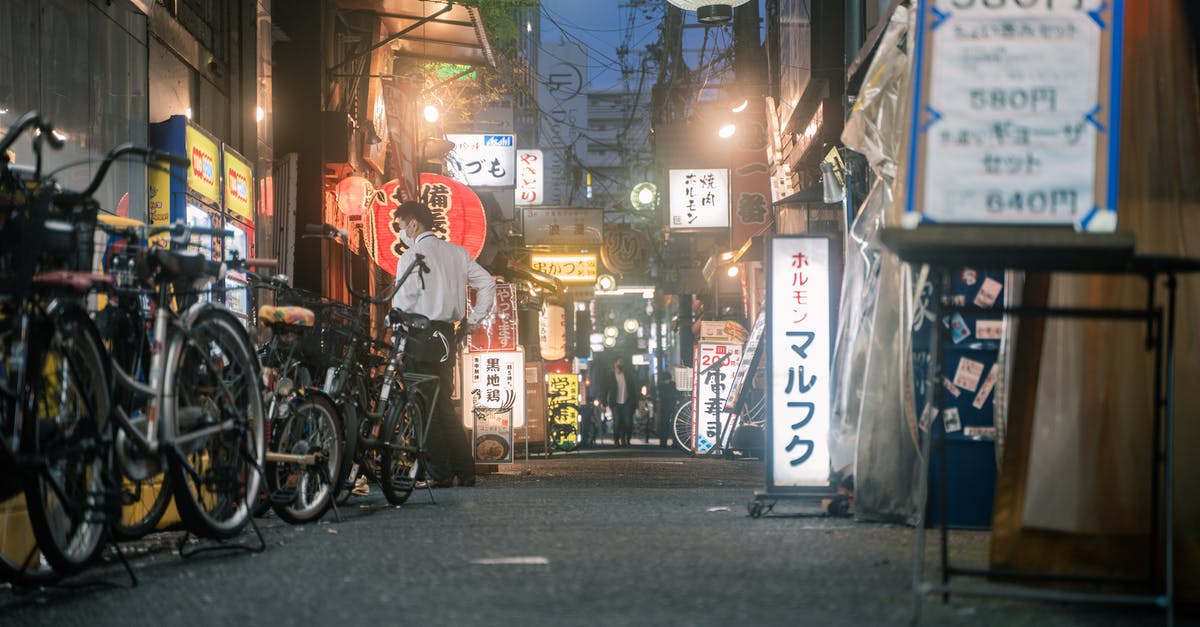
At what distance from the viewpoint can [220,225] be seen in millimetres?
11109

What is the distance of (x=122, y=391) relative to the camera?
516 centimetres

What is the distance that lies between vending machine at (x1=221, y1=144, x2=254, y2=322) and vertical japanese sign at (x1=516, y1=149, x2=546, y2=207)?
68.3 ft

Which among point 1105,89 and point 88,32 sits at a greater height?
point 88,32

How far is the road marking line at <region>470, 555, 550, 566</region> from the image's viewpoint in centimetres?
505

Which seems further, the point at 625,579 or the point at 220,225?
the point at 220,225

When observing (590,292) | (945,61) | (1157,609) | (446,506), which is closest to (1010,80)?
(945,61)

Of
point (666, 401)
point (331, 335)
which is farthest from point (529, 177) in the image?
point (331, 335)

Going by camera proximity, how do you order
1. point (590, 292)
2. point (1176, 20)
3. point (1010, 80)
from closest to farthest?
point (1010, 80), point (1176, 20), point (590, 292)

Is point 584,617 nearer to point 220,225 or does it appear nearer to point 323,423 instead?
point 323,423

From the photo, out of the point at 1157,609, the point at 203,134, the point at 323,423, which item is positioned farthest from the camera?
the point at 203,134

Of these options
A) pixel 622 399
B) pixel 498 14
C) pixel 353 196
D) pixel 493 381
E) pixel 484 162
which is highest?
pixel 498 14

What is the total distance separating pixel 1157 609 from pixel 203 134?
352 inches

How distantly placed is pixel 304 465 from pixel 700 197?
19.7 m

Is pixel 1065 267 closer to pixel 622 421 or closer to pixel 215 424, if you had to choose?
pixel 215 424
